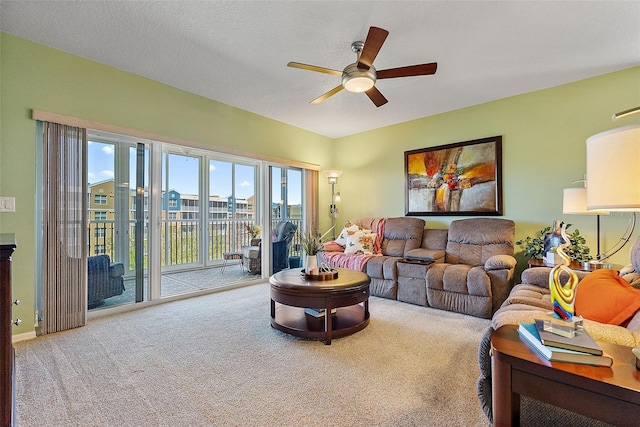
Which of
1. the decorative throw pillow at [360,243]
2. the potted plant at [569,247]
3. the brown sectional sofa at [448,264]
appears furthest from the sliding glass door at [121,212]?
the potted plant at [569,247]

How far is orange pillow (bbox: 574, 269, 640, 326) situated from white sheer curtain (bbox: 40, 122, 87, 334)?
4.03 m

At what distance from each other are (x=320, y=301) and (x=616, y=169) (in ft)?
6.54

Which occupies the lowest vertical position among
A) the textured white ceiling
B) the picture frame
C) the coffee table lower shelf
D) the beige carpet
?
the beige carpet

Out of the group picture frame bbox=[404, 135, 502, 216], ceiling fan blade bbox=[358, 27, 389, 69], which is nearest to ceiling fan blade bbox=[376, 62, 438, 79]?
ceiling fan blade bbox=[358, 27, 389, 69]

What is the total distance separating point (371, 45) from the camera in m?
2.07

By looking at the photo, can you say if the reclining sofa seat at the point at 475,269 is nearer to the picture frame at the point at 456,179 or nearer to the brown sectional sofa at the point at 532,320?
the picture frame at the point at 456,179

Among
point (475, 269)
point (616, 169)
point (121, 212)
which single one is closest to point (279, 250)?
point (121, 212)

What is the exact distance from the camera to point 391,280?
377 cm

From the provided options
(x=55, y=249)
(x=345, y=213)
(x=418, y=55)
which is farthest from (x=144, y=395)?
(x=345, y=213)

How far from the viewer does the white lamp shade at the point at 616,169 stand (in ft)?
2.86

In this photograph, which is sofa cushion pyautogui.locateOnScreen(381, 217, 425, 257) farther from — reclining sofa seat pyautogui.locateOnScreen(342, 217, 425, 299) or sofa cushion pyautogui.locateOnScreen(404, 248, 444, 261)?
sofa cushion pyautogui.locateOnScreen(404, 248, 444, 261)

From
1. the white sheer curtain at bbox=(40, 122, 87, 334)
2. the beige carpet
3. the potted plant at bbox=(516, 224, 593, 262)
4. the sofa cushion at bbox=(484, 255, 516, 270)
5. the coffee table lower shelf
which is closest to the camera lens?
the beige carpet

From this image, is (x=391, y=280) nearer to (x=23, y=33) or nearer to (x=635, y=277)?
(x=635, y=277)

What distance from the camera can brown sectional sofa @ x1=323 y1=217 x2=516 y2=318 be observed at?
3090 mm
